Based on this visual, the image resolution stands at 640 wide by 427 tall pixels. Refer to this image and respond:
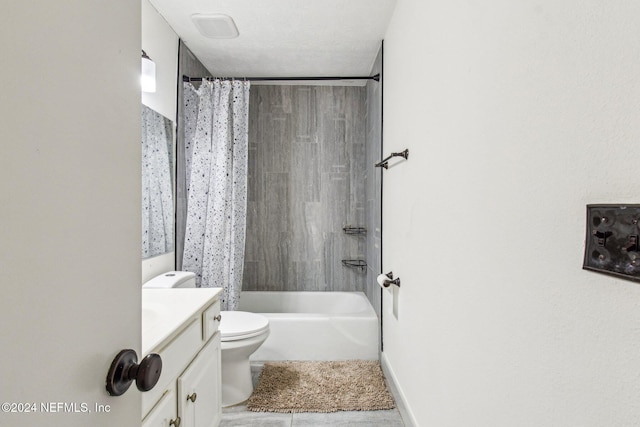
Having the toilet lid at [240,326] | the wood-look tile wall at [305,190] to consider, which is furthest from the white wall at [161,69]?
the wood-look tile wall at [305,190]

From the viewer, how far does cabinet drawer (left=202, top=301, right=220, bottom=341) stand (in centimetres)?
155

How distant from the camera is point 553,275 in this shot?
697mm

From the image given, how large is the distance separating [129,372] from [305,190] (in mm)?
3015

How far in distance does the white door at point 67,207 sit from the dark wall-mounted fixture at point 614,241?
768mm

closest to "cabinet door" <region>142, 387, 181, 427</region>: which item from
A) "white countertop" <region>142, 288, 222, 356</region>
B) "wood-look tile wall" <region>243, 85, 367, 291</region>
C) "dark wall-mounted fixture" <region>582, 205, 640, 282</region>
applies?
"white countertop" <region>142, 288, 222, 356</region>

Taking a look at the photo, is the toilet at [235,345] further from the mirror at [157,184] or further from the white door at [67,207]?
the white door at [67,207]

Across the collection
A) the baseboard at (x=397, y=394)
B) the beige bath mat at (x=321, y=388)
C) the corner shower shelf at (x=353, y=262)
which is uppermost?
the corner shower shelf at (x=353, y=262)

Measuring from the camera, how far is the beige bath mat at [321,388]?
2.14m

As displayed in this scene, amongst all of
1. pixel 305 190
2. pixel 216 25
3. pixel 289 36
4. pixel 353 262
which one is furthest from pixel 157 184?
pixel 353 262

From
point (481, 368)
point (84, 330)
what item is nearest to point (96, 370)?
point (84, 330)

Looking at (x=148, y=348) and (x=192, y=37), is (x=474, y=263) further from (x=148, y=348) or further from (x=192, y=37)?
(x=192, y=37)

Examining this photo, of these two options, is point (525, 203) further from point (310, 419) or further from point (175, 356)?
point (310, 419)

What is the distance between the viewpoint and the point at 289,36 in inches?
100

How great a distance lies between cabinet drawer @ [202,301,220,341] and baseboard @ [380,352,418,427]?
107 cm
